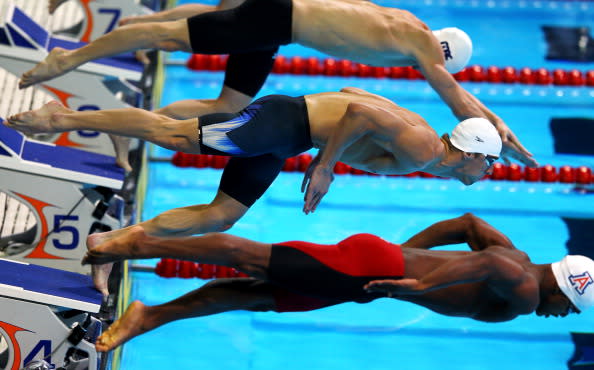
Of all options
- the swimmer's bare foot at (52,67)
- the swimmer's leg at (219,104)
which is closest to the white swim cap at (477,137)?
the swimmer's leg at (219,104)

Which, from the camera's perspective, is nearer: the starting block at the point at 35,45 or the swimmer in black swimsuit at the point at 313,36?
the swimmer in black swimsuit at the point at 313,36

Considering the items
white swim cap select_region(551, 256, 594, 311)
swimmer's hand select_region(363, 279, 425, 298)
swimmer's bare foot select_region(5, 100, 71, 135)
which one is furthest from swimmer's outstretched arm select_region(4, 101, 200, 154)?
white swim cap select_region(551, 256, 594, 311)

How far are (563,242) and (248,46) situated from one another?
9.10ft

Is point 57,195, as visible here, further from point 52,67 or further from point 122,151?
point 52,67

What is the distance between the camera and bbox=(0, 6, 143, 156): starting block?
513cm

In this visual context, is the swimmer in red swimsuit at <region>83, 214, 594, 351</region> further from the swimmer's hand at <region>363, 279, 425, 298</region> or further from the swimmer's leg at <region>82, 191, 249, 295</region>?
the swimmer's leg at <region>82, 191, 249, 295</region>

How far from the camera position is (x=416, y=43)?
4223 millimetres

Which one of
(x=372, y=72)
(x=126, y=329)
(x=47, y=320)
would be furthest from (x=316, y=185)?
(x=372, y=72)

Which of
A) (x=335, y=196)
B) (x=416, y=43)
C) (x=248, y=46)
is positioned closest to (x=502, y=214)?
(x=335, y=196)

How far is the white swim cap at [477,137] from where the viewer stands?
3836 millimetres

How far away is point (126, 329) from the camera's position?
3482 mm

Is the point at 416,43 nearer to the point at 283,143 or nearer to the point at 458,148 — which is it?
the point at 458,148

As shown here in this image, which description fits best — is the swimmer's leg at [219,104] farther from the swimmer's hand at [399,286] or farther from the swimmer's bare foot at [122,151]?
the swimmer's hand at [399,286]

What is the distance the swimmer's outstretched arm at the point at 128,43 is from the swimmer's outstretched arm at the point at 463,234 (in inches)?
59.5
